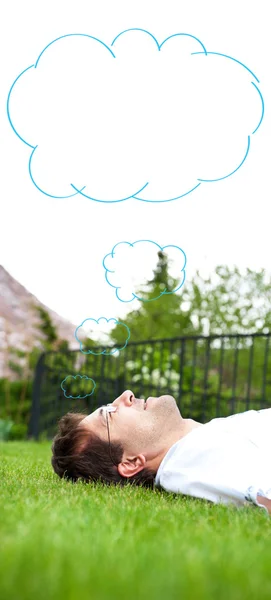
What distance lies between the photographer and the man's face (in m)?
3.04

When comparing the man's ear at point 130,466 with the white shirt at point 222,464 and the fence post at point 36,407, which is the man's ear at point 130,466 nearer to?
the white shirt at point 222,464

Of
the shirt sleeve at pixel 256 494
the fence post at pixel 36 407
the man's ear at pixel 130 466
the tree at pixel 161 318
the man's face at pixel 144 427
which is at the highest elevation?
the tree at pixel 161 318

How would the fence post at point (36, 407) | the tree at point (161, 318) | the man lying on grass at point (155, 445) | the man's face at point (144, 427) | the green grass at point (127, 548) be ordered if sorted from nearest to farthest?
1. the green grass at point (127, 548)
2. the man lying on grass at point (155, 445)
3. the man's face at point (144, 427)
4. the fence post at point (36, 407)
5. the tree at point (161, 318)

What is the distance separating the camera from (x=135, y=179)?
5.00 metres

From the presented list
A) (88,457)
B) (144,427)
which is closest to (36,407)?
(88,457)

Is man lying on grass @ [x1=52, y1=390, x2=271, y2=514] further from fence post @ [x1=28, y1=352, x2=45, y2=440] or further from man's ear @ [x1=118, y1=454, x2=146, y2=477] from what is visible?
fence post @ [x1=28, y1=352, x2=45, y2=440]

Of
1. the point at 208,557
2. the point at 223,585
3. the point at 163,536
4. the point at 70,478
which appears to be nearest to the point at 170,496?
the point at 70,478

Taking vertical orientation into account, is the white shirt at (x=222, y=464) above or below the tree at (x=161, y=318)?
below

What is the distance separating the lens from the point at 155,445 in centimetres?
304

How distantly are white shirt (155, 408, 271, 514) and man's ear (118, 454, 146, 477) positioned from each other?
147 mm

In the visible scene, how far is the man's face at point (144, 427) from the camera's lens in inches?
120

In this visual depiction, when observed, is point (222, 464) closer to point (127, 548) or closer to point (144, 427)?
point (144, 427)

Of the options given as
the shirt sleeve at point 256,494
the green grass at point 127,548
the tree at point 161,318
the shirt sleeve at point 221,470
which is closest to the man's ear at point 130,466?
the shirt sleeve at point 221,470

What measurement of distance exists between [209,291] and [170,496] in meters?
Answer: 13.6
